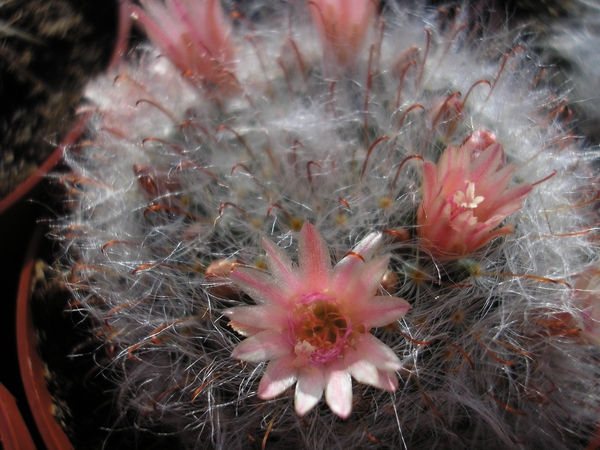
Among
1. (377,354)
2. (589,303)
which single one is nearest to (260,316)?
(377,354)

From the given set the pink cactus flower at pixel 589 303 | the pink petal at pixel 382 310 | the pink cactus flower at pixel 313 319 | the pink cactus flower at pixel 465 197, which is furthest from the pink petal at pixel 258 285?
the pink cactus flower at pixel 589 303

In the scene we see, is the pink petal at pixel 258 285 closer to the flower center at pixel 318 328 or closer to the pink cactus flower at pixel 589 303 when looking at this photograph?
the flower center at pixel 318 328

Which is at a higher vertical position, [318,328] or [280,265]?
[280,265]

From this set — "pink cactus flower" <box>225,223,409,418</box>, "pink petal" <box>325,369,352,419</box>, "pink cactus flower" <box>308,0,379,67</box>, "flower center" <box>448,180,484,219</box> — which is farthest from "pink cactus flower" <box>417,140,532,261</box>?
"pink cactus flower" <box>308,0,379,67</box>

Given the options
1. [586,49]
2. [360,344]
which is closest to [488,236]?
[360,344]

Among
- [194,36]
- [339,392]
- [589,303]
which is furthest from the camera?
[194,36]

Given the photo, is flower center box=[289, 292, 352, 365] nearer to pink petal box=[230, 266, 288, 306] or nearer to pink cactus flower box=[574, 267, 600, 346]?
pink petal box=[230, 266, 288, 306]

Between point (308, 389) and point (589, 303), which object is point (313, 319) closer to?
point (308, 389)
